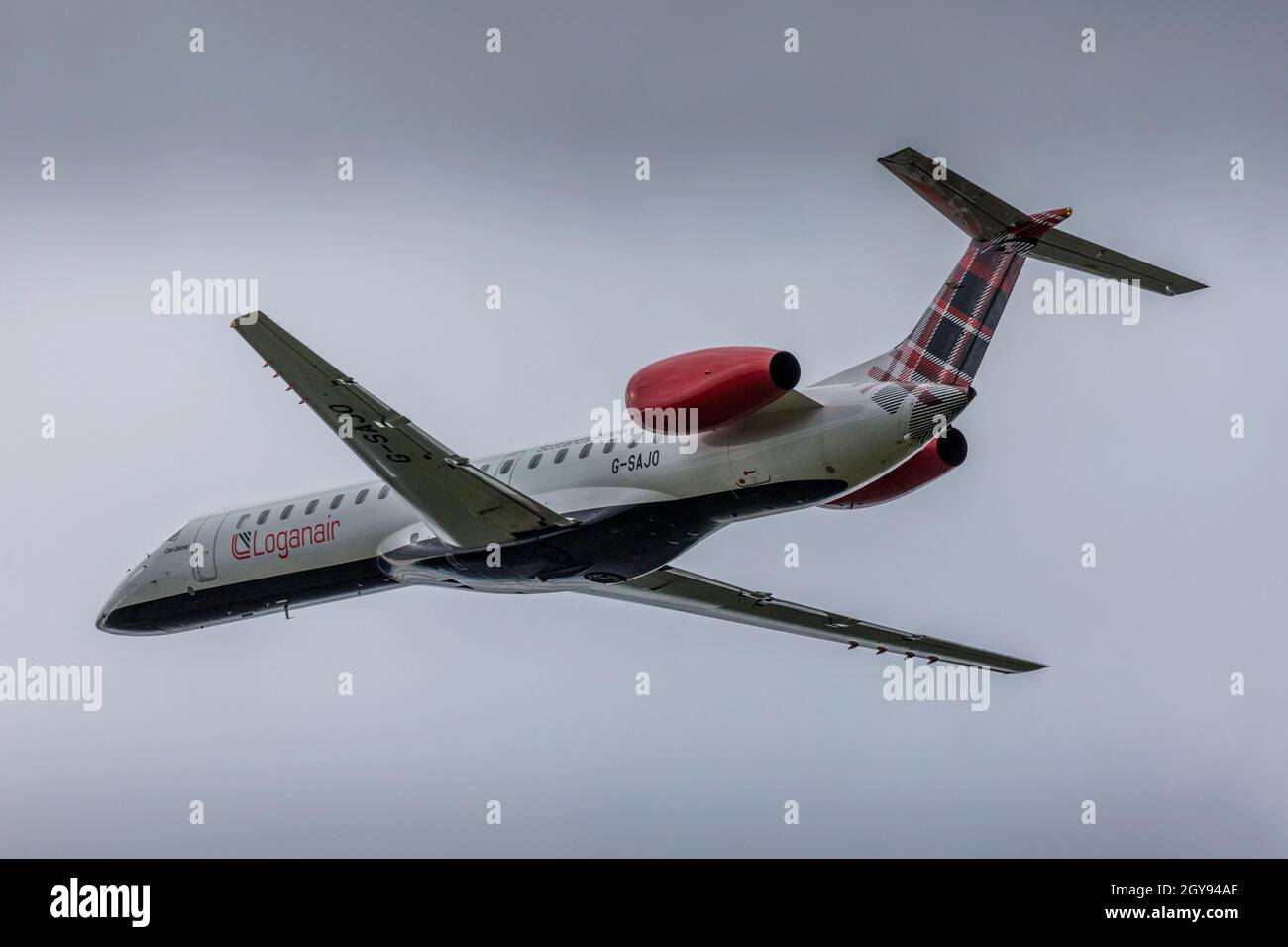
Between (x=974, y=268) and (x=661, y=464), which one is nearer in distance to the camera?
(x=661, y=464)

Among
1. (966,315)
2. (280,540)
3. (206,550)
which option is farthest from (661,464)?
(206,550)

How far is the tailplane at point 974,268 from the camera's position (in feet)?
62.0

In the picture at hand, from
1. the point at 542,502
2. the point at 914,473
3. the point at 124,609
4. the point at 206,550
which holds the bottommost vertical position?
the point at 124,609

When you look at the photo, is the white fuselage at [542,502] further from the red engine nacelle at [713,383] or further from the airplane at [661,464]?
the red engine nacelle at [713,383]

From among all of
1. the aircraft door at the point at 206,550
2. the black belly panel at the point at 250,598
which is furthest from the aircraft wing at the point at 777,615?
the aircraft door at the point at 206,550

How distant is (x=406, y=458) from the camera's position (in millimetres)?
19109

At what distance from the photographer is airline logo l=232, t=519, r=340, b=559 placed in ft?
72.0

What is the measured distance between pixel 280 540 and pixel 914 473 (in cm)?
822

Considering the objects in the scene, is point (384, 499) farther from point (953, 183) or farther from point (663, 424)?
point (953, 183)

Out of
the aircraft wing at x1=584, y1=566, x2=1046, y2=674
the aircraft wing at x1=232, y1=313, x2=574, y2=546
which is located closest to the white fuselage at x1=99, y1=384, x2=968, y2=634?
the aircraft wing at x1=232, y1=313, x2=574, y2=546

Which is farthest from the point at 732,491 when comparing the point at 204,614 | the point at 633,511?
the point at 204,614

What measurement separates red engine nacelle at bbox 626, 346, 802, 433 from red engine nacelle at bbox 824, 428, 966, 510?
2031 millimetres

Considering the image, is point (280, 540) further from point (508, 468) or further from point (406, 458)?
point (406, 458)
